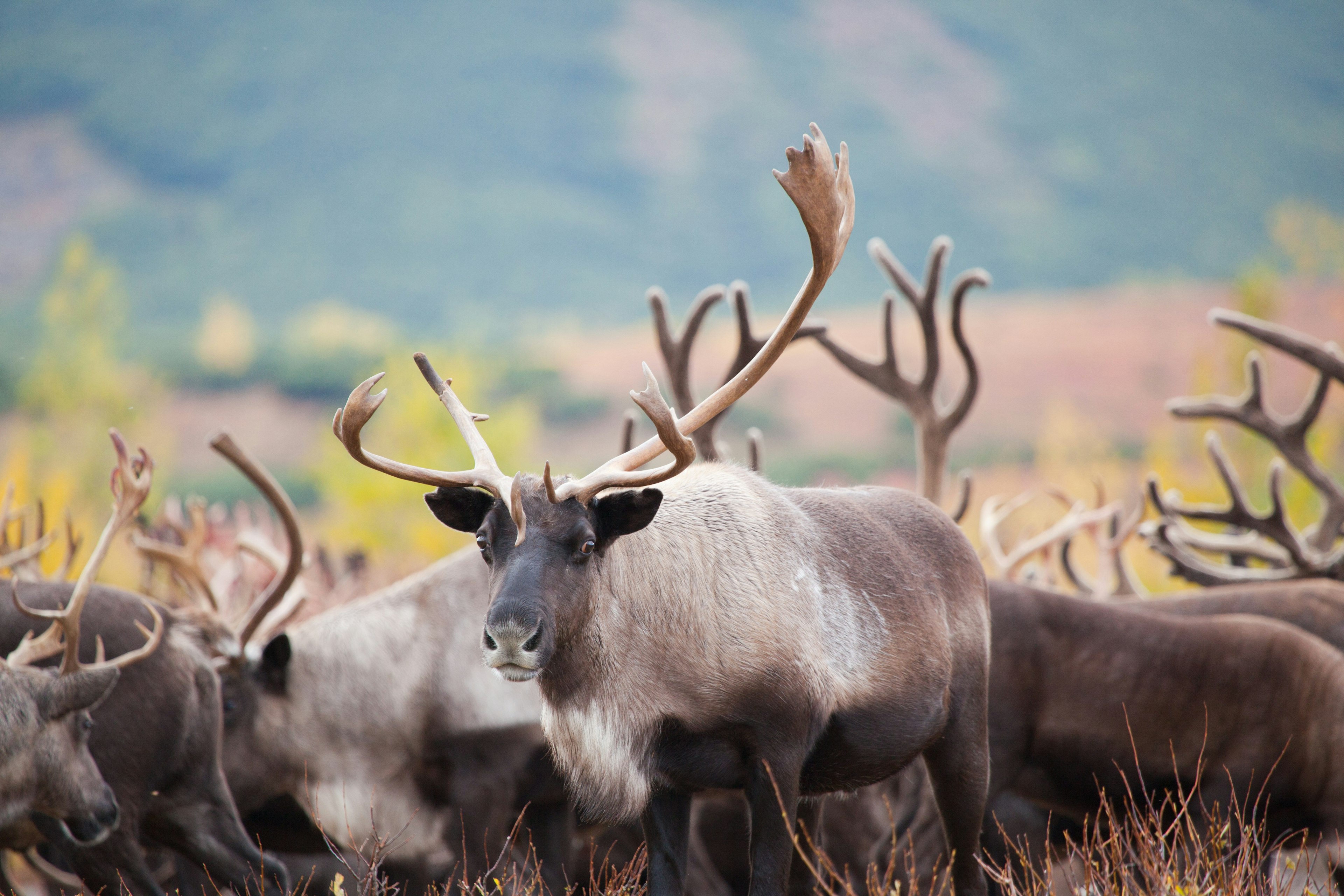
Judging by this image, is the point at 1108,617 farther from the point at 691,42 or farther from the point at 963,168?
the point at 691,42

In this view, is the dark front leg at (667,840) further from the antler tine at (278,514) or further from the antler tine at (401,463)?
the antler tine at (278,514)

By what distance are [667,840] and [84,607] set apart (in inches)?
101

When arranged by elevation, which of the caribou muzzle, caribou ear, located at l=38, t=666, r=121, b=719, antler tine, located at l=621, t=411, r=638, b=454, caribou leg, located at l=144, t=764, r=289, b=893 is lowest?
caribou leg, located at l=144, t=764, r=289, b=893

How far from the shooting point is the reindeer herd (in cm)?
330

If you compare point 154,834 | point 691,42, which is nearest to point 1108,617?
point 154,834

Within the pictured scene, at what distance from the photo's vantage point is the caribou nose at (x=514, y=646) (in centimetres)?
302

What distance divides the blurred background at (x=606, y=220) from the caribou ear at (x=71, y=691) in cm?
820

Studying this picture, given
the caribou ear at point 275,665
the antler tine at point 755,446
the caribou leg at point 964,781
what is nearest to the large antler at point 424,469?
the caribou leg at point 964,781

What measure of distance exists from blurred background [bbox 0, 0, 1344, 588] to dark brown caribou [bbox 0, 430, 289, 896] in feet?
24.6

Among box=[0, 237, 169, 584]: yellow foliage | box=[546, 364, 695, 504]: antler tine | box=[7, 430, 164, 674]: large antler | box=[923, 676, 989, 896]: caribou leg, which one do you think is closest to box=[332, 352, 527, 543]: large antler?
box=[546, 364, 695, 504]: antler tine

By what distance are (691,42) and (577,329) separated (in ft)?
286

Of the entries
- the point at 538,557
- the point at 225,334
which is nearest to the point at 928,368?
the point at 538,557

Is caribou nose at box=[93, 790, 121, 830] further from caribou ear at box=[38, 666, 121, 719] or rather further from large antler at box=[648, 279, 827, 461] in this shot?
large antler at box=[648, 279, 827, 461]

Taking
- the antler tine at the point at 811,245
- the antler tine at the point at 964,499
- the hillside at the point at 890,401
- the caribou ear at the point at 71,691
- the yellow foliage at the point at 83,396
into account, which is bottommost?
the hillside at the point at 890,401
